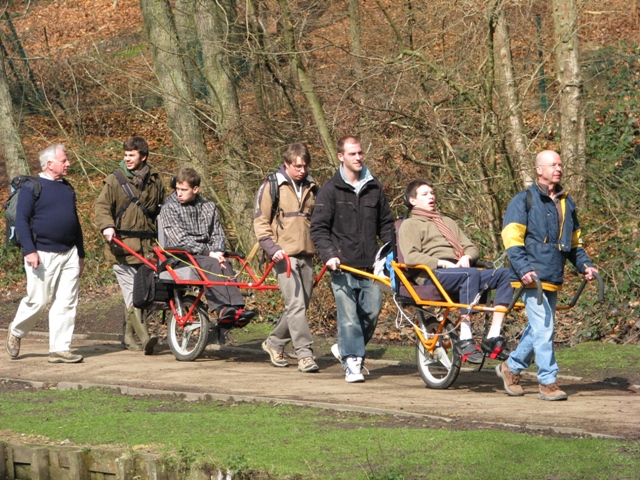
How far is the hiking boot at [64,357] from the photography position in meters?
11.6

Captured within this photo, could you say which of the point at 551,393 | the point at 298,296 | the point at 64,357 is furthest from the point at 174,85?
the point at 551,393

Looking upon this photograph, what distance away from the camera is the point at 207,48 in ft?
50.8

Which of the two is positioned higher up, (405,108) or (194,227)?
(405,108)

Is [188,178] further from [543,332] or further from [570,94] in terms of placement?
[570,94]

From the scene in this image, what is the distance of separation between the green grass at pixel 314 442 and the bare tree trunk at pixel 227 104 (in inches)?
257

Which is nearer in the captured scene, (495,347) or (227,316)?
(495,347)

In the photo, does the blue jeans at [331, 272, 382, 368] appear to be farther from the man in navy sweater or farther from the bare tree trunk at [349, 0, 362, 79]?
the bare tree trunk at [349, 0, 362, 79]

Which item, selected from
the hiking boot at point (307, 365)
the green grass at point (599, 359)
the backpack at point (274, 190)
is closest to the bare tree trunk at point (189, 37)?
the backpack at point (274, 190)

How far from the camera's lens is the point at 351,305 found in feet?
33.0

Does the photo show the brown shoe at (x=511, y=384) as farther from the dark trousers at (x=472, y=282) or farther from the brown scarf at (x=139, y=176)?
the brown scarf at (x=139, y=176)

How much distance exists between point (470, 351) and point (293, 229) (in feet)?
7.74

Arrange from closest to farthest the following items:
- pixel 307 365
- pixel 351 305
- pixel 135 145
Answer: pixel 351 305
pixel 307 365
pixel 135 145

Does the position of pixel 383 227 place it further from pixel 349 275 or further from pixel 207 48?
pixel 207 48

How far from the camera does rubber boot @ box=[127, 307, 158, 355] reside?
12016 millimetres
